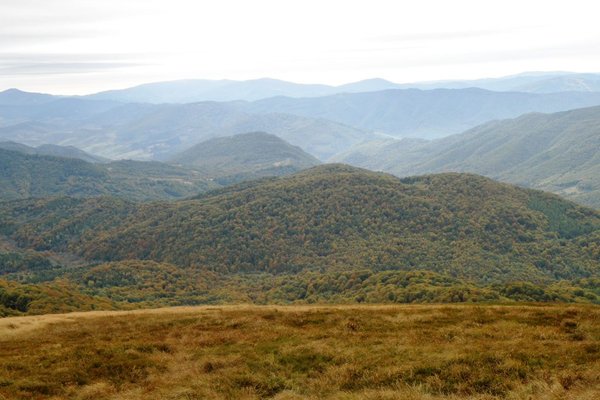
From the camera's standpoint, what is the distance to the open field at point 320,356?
78.4 feet

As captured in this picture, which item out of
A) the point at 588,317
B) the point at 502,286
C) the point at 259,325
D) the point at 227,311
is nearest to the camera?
the point at 588,317

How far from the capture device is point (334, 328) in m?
35.8

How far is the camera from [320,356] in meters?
29.0

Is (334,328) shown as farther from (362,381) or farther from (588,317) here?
(588,317)

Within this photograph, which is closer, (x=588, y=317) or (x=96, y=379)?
(x=96, y=379)

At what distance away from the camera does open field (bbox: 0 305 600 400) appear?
2391 cm

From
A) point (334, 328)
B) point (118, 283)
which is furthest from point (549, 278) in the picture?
point (334, 328)

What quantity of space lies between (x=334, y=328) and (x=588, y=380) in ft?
55.8

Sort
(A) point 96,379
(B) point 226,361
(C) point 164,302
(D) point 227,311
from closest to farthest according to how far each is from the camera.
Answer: (A) point 96,379
(B) point 226,361
(D) point 227,311
(C) point 164,302

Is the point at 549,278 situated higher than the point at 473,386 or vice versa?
the point at 473,386

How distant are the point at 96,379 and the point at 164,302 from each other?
116533 mm

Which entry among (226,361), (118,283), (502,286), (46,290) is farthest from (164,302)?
(226,361)

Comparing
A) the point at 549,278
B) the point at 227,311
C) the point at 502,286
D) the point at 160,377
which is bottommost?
the point at 549,278

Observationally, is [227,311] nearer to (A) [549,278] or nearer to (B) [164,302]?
(B) [164,302]
